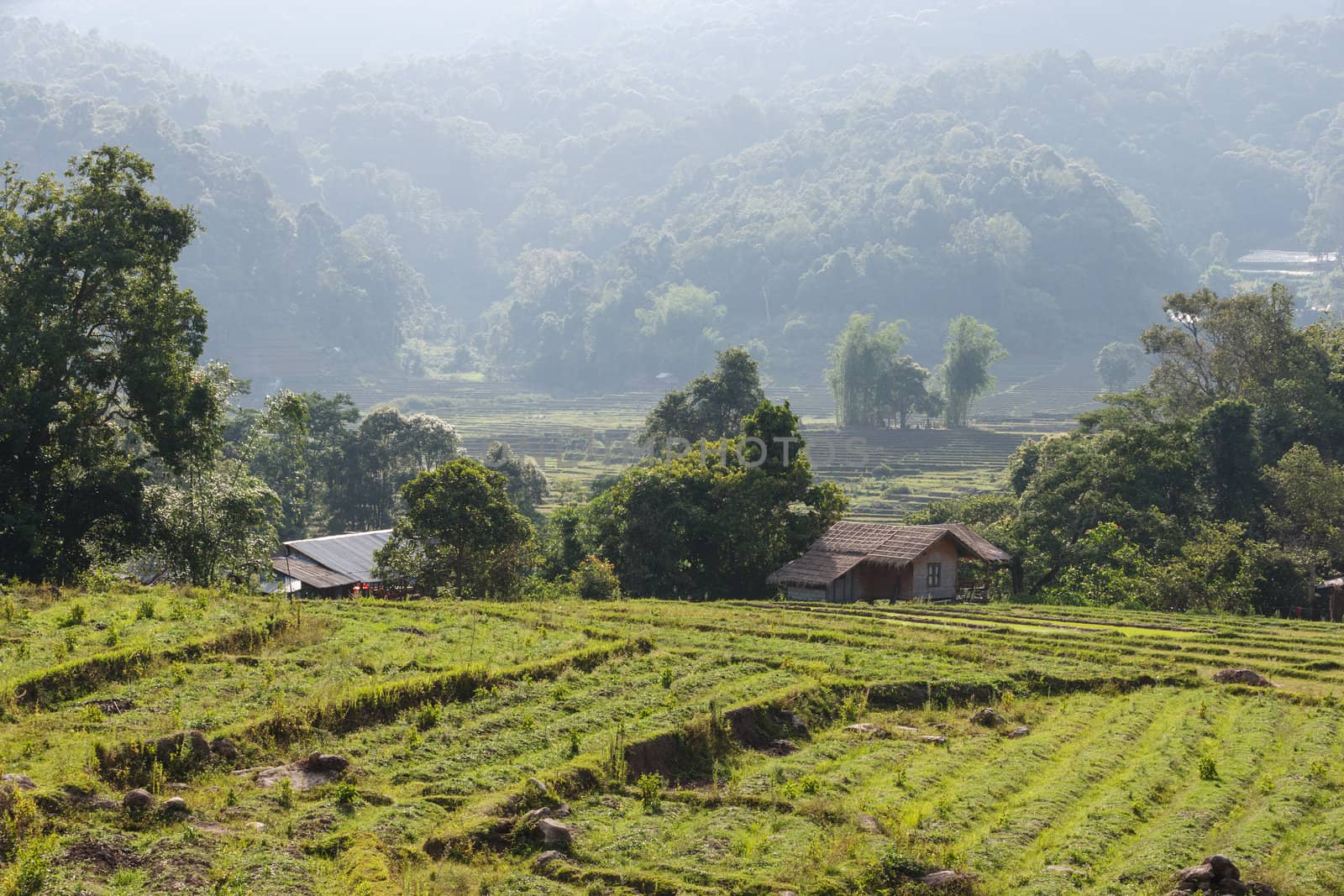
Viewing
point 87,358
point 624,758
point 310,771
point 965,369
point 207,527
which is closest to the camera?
point 310,771

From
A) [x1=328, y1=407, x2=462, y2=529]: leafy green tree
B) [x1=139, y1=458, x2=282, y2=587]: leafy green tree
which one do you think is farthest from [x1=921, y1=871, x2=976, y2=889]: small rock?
[x1=328, y1=407, x2=462, y2=529]: leafy green tree

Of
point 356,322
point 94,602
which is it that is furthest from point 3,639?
point 356,322

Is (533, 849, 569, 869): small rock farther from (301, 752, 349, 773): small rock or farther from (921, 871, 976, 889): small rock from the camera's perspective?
(921, 871, 976, 889): small rock

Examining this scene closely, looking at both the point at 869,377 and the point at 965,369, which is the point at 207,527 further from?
the point at 965,369

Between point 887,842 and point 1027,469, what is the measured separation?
39951 millimetres

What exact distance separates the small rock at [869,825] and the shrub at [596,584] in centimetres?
2128

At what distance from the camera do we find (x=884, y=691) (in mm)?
17656

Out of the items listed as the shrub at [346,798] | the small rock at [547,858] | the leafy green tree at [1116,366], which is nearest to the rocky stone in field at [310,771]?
the shrub at [346,798]

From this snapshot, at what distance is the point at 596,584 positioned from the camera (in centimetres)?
3322

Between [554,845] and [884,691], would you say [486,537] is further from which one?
[554,845]

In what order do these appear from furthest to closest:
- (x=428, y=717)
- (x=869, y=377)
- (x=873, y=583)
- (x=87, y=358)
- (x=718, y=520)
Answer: (x=869, y=377), (x=718, y=520), (x=873, y=583), (x=87, y=358), (x=428, y=717)

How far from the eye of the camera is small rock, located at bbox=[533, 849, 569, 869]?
1065cm

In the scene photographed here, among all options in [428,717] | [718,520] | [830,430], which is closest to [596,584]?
[718,520]

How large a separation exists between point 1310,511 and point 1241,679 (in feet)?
57.5
